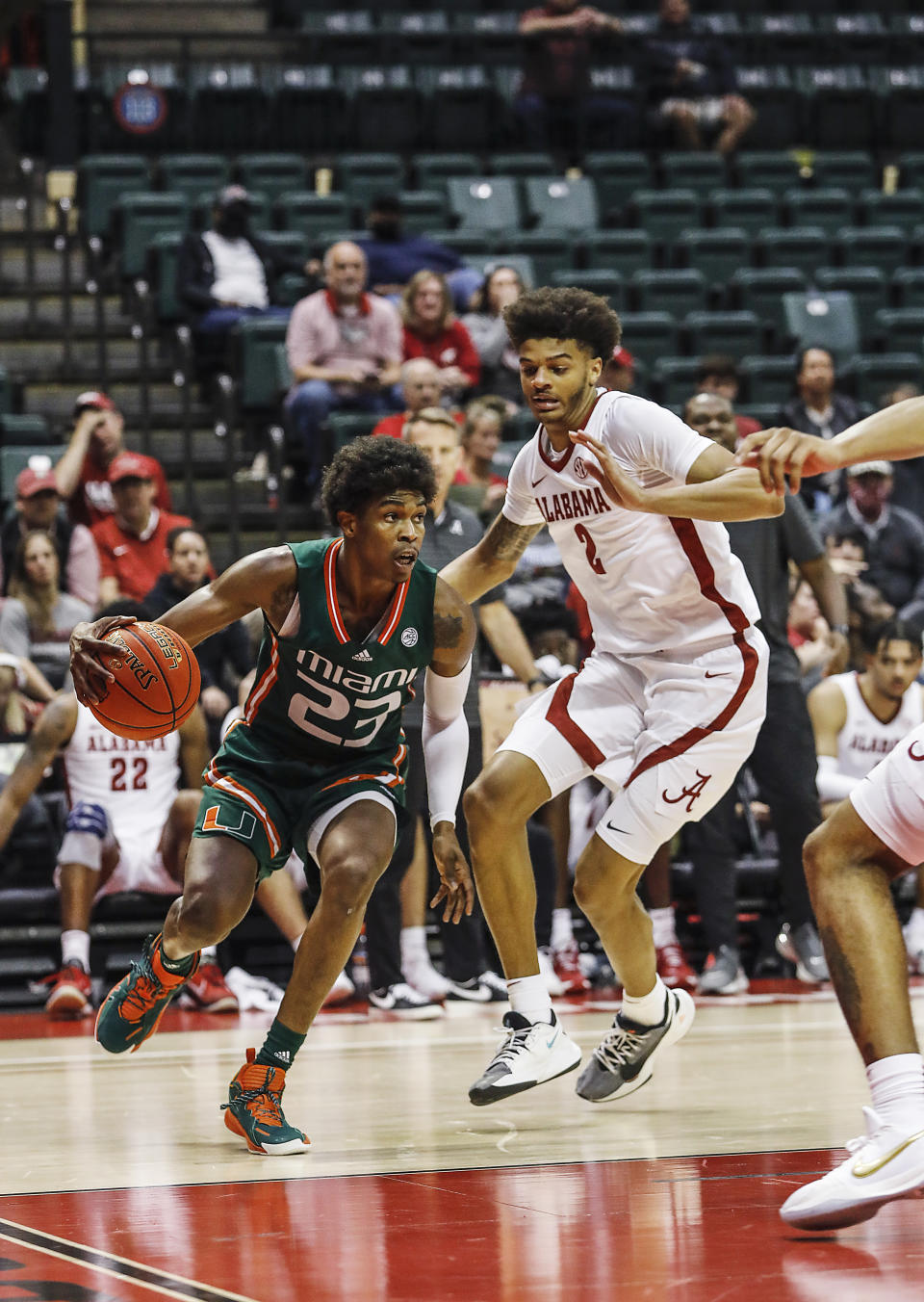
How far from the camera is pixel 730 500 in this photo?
13.1 ft

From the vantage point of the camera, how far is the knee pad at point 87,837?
7.11 m

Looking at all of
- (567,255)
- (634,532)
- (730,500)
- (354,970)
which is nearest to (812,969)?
(354,970)

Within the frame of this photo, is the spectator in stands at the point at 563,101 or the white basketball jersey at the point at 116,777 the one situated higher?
the spectator in stands at the point at 563,101

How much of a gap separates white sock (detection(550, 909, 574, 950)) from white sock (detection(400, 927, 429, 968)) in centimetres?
52

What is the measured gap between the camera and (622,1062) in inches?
189

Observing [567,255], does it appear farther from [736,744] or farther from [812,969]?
[736,744]

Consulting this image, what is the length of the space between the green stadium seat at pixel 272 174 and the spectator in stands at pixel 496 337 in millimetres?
3154

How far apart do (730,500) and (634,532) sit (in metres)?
0.71

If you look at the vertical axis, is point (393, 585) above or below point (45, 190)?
below

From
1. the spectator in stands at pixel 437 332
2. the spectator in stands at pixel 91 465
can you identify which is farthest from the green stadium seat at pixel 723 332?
the spectator in stands at pixel 91 465

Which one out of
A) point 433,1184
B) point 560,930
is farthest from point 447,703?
point 560,930

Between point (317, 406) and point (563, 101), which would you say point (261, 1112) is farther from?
point (563, 101)

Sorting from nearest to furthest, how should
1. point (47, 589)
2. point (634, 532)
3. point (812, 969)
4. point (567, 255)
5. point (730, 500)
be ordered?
point (730, 500), point (634, 532), point (812, 969), point (47, 589), point (567, 255)

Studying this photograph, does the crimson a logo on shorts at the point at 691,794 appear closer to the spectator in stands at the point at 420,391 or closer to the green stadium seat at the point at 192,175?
the spectator in stands at the point at 420,391
